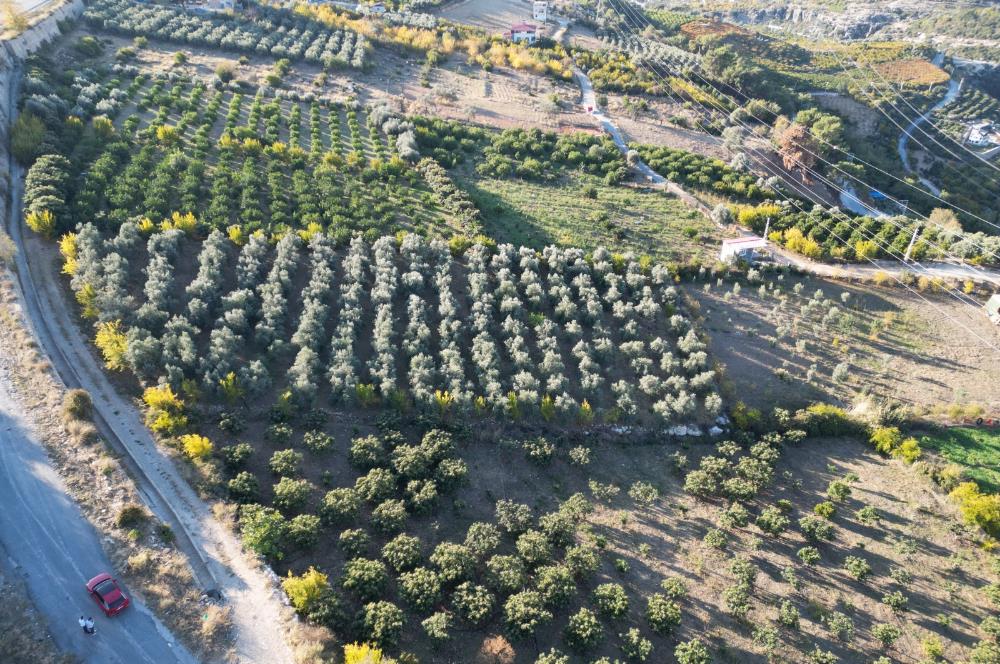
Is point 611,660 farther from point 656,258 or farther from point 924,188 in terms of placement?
point 924,188

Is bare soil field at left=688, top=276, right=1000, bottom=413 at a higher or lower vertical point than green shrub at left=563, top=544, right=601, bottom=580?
higher

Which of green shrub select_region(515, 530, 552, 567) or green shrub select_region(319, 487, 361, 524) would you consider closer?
green shrub select_region(515, 530, 552, 567)

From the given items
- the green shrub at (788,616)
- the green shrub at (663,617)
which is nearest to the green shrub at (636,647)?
the green shrub at (663,617)

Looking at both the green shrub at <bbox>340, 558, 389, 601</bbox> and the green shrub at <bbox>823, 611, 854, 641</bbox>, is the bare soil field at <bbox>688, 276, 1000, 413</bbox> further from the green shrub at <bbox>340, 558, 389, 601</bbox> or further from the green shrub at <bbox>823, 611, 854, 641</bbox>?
the green shrub at <bbox>340, 558, 389, 601</bbox>

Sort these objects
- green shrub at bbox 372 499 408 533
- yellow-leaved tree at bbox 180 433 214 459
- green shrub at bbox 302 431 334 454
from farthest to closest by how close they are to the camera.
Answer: green shrub at bbox 302 431 334 454
yellow-leaved tree at bbox 180 433 214 459
green shrub at bbox 372 499 408 533

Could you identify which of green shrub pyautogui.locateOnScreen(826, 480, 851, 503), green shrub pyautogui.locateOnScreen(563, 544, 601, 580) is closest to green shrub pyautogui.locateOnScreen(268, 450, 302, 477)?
green shrub pyautogui.locateOnScreen(563, 544, 601, 580)

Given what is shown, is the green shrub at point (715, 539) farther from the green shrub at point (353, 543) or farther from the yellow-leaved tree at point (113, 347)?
the yellow-leaved tree at point (113, 347)

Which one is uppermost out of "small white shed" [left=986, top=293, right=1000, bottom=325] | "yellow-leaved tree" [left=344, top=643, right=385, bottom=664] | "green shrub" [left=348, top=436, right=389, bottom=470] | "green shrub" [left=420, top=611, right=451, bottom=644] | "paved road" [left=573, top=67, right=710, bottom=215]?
"paved road" [left=573, top=67, right=710, bottom=215]
